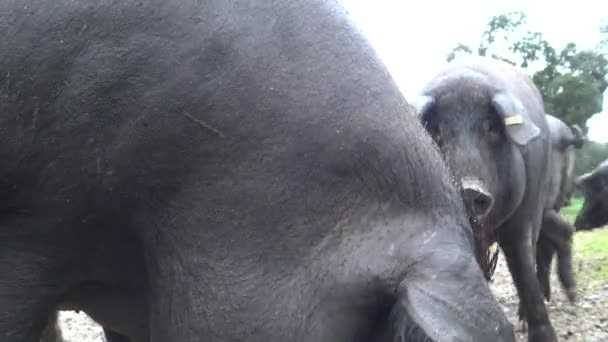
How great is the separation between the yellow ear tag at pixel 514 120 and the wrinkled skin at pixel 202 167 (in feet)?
11.7

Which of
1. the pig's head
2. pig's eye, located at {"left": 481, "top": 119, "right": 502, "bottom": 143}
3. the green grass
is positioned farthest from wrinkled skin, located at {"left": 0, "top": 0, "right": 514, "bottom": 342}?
the green grass

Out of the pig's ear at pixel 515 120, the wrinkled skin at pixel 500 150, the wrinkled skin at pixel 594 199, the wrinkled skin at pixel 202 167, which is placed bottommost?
the wrinkled skin at pixel 594 199

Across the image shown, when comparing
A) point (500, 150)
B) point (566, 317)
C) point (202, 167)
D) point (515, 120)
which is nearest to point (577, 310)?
point (566, 317)

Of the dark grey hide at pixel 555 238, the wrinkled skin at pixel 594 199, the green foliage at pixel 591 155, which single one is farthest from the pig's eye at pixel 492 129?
the green foliage at pixel 591 155

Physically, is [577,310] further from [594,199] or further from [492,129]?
[594,199]

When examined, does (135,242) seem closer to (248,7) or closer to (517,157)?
(248,7)

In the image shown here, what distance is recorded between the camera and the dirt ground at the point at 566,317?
6219 mm

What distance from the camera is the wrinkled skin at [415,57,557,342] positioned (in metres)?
5.12

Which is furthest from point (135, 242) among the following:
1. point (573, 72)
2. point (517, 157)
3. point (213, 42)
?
point (573, 72)

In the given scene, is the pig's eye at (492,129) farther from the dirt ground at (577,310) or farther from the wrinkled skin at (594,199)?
the wrinkled skin at (594,199)

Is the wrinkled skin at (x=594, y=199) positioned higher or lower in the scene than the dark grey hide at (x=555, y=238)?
lower

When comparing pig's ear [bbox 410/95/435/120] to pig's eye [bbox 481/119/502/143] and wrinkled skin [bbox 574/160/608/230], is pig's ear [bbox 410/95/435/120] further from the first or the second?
wrinkled skin [bbox 574/160/608/230]

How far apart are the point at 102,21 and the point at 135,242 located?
467mm

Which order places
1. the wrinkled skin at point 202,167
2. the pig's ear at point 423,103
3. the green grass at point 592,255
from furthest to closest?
the green grass at point 592,255, the pig's ear at point 423,103, the wrinkled skin at point 202,167
